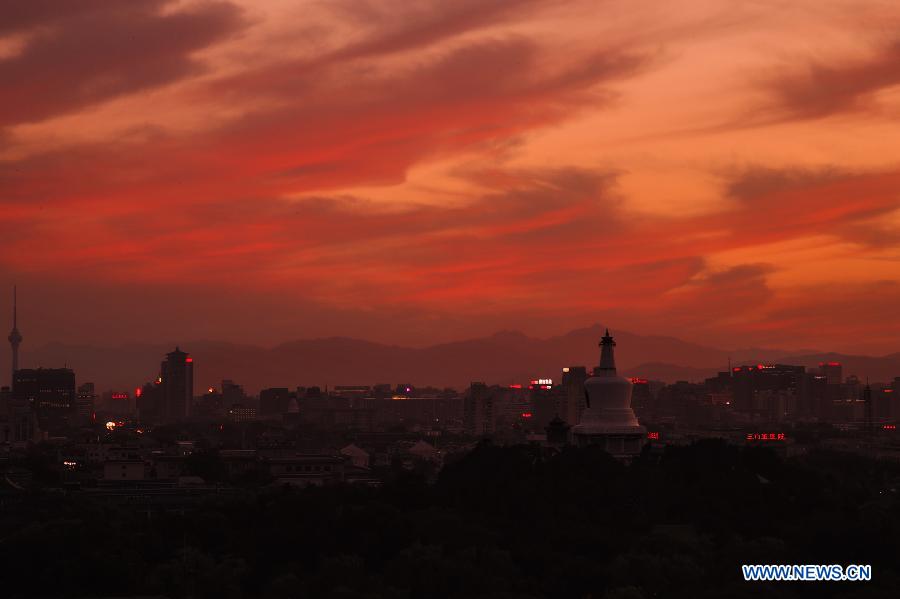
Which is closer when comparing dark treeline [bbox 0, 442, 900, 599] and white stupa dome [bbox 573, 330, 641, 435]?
dark treeline [bbox 0, 442, 900, 599]

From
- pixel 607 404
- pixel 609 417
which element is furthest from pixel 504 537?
pixel 607 404

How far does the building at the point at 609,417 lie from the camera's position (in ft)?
298

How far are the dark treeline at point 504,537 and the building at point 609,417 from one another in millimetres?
3990

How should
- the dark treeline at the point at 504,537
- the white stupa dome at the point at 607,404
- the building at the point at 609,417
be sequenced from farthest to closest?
the white stupa dome at the point at 607,404 → the building at the point at 609,417 → the dark treeline at the point at 504,537

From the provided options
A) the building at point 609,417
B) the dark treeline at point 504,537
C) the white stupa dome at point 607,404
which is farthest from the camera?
the white stupa dome at point 607,404

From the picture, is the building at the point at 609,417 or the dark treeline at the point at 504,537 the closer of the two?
the dark treeline at the point at 504,537

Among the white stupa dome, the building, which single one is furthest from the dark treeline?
the white stupa dome

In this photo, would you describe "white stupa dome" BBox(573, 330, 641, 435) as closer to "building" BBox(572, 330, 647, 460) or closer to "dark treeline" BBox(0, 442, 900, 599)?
"building" BBox(572, 330, 647, 460)

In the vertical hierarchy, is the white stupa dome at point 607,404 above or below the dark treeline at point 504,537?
above

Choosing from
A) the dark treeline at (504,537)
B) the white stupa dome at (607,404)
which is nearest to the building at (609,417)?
the white stupa dome at (607,404)

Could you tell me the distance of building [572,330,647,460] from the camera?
90750 mm

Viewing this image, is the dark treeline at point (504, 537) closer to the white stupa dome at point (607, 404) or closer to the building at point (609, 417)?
the building at point (609, 417)

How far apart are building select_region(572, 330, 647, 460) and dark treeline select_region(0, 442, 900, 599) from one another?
13.1 ft

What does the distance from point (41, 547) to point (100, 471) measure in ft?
279
